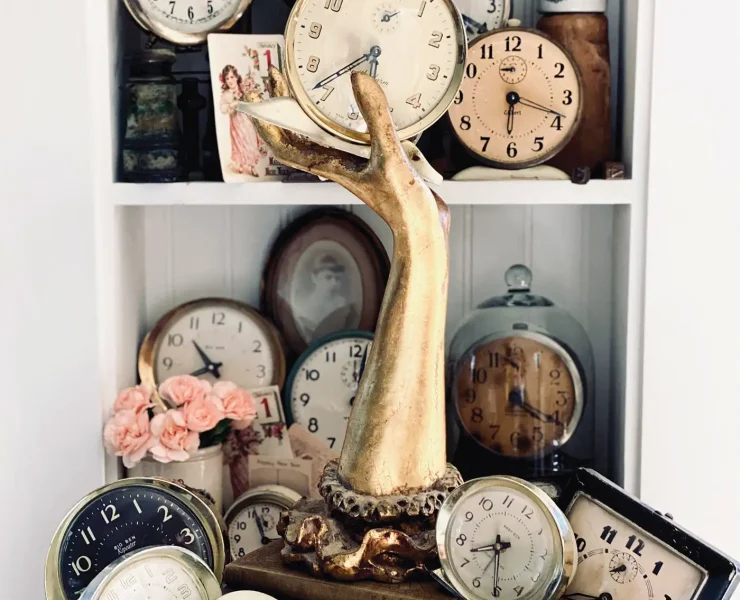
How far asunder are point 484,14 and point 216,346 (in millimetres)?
735

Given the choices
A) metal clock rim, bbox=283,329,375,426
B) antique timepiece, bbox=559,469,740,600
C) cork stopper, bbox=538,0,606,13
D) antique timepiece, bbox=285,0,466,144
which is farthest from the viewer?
metal clock rim, bbox=283,329,375,426

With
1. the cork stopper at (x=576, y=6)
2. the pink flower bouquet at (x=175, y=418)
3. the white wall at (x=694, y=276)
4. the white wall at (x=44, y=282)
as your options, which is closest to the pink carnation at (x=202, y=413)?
the pink flower bouquet at (x=175, y=418)

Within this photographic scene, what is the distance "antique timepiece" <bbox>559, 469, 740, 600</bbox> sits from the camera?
0.97m

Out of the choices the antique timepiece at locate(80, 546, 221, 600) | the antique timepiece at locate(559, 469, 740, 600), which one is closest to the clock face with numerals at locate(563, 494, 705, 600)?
the antique timepiece at locate(559, 469, 740, 600)

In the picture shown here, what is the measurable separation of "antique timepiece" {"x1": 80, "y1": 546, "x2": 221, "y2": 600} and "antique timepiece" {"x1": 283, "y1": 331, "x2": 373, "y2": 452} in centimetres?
52

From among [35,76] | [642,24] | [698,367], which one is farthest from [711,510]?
[35,76]

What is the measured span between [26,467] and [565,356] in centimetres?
90

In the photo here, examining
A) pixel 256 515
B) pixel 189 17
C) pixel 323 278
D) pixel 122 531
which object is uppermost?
pixel 189 17

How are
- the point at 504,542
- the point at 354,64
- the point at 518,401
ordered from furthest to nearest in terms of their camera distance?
1. the point at 518,401
2. the point at 354,64
3. the point at 504,542

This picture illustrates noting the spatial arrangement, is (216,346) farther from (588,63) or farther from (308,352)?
(588,63)

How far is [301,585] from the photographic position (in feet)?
3.42

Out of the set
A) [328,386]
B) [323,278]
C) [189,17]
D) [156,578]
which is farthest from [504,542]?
[189,17]

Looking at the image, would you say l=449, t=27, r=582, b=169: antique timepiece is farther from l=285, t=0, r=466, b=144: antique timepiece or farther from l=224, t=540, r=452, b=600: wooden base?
l=224, t=540, r=452, b=600: wooden base

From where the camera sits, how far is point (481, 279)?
5.25 ft
